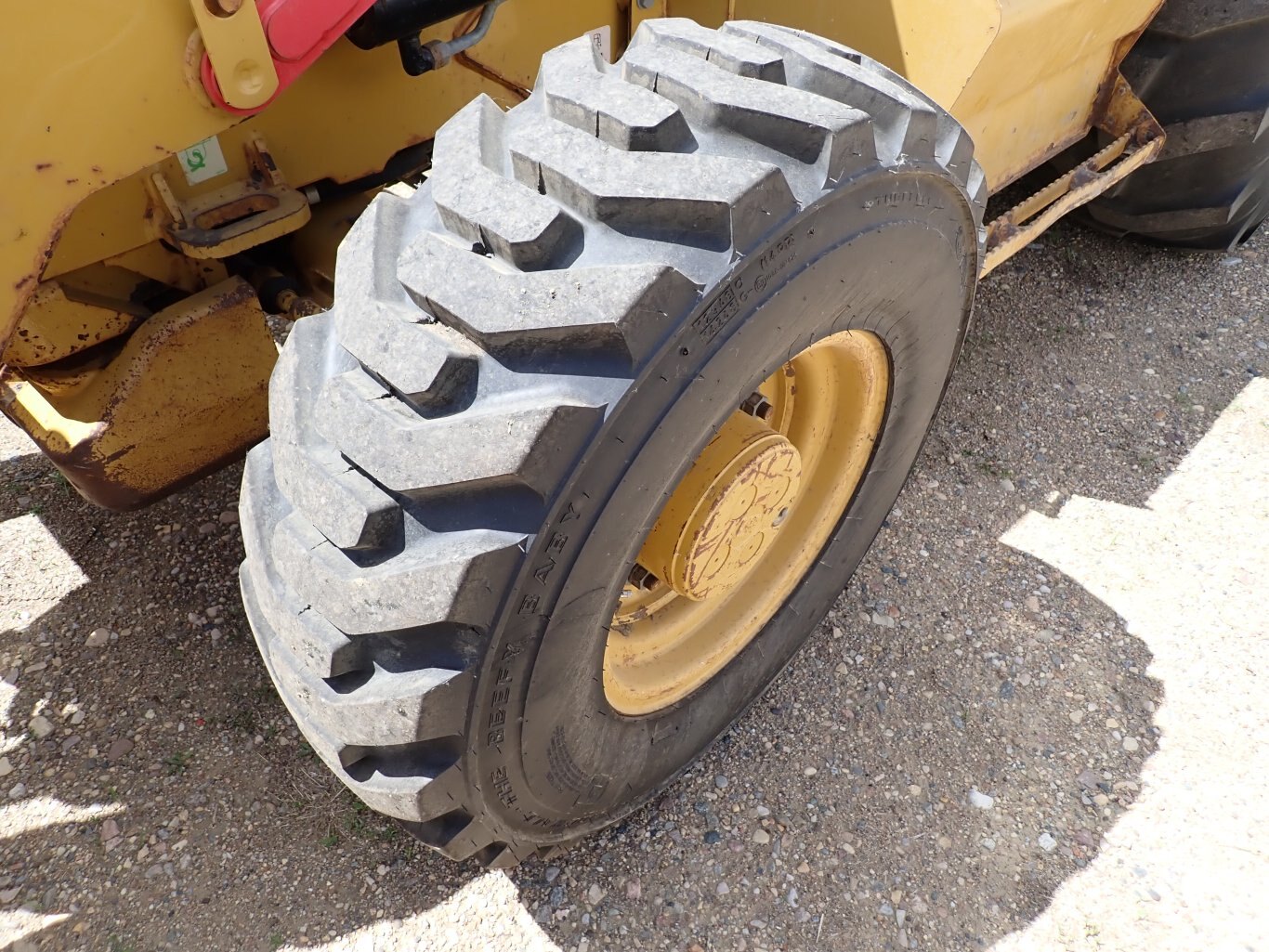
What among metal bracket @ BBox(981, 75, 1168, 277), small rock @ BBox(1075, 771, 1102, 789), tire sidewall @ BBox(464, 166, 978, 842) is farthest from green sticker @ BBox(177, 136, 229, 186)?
small rock @ BBox(1075, 771, 1102, 789)

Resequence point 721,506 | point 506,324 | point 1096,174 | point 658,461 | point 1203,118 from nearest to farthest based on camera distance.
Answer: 1. point 506,324
2. point 658,461
3. point 721,506
4. point 1096,174
5. point 1203,118

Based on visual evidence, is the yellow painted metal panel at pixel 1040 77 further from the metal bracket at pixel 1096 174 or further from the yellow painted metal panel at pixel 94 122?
the yellow painted metal panel at pixel 94 122

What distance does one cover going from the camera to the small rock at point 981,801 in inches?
79.2

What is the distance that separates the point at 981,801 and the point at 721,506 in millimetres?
952

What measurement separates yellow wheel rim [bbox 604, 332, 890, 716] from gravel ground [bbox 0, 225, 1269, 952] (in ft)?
0.93

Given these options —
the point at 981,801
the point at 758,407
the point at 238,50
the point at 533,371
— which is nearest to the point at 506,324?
the point at 533,371

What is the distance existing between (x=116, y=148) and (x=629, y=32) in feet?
3.90

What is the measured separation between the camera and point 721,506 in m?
1.63

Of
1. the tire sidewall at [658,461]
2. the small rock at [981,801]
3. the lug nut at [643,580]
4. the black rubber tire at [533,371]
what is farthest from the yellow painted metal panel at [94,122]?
the small rock at [981,801]

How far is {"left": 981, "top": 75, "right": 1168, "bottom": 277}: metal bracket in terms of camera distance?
232 cm

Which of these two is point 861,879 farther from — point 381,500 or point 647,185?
point 647,185

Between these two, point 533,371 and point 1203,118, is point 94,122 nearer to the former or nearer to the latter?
point 533,371

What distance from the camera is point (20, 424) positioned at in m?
1.94

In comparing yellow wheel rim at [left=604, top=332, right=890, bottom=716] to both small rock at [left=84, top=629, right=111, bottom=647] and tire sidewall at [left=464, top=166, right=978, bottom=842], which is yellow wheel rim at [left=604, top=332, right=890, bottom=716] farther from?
small rock at [left=84, top=629, right=111, bottom=647]
